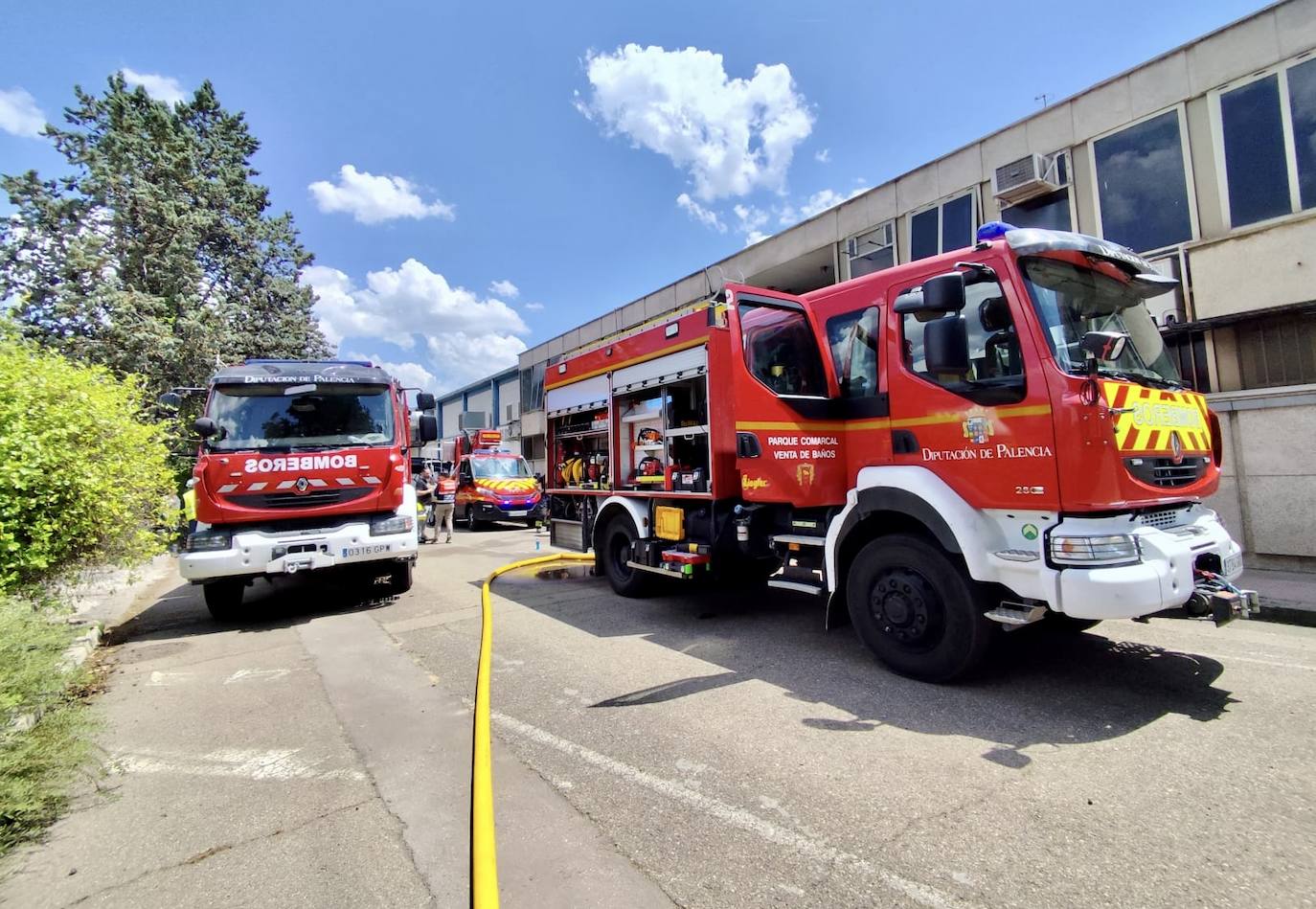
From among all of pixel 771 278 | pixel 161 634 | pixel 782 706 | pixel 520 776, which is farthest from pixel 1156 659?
pixel 771 278

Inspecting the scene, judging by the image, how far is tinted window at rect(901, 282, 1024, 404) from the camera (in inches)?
155

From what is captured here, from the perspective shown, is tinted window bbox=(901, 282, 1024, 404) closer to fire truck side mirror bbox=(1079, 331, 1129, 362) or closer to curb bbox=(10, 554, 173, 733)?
fire truck side mirror bbox=(1079, 331, 1129, 362)

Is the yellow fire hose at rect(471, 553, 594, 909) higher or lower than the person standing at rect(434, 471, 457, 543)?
lower

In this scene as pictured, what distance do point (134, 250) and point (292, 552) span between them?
64.2ft

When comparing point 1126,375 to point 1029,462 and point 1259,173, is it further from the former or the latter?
point 1259,173

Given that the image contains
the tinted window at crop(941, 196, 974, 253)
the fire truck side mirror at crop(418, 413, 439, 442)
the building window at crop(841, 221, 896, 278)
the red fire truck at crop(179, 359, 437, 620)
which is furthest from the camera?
the building window at crop(841, 221, 896, 278)

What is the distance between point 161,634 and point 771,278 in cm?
1457

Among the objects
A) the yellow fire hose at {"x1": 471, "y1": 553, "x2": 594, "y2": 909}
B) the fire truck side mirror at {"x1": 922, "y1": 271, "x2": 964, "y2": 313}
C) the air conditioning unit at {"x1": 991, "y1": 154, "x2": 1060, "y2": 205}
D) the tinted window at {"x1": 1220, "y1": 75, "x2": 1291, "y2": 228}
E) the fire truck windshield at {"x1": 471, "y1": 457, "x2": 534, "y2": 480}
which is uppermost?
the air conditioning unit at {"x1": 991, "y1": 154, "x2": 1060, "y2": 205}

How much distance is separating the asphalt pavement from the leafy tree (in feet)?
57.0

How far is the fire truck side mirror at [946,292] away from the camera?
3891 millimetres

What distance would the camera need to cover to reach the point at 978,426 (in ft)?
13.3

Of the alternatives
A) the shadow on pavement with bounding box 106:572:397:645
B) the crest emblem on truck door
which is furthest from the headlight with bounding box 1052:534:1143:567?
the shadow on pavement with bounding box 106:572:397:645

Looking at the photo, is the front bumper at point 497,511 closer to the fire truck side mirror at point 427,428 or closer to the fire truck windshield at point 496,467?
the fire truck windshield at point 496,467

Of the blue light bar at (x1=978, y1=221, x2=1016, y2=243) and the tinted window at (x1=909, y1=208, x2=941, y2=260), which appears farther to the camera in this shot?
the tinted window at (x1=909, y1=208, x2=941, y2=260)
